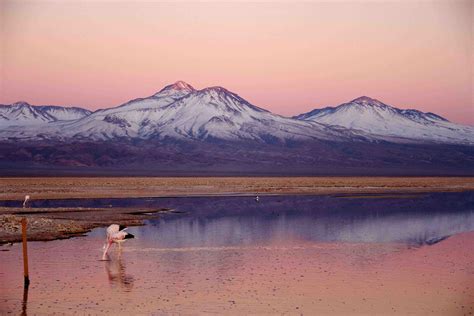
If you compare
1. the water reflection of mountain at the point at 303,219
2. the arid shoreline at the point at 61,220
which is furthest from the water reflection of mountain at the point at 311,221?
the arid shoreline at the point at 61,220

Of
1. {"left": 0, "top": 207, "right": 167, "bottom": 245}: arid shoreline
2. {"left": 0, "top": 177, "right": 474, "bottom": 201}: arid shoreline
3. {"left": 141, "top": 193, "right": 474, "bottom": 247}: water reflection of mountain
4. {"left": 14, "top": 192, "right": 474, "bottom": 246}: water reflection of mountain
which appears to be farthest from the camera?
{"left": 0, "top": 177, "right": 474, "bottom": 201}: arid shoreline

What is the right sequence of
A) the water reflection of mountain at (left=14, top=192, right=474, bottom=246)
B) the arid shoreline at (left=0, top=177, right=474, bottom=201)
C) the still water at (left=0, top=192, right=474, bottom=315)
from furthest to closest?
the arid shoreline at (left=0, top=177, right=474, bottom=201) → the water reflection of mountain at (left=14, top=192, right=474, bottom=246) → the still water at (left=0, top=192, right=474, bottom=315)

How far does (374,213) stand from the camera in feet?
135

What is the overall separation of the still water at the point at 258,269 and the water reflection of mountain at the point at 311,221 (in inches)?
3.5

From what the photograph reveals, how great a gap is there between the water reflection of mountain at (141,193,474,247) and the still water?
90 mm

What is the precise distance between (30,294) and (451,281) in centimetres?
1031

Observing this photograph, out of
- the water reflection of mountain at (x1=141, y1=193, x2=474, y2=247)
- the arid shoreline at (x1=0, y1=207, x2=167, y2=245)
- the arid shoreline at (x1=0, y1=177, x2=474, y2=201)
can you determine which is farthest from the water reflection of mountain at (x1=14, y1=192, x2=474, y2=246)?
the arid shoreline at (x1=0, y1=177, x2=474, y2=201)

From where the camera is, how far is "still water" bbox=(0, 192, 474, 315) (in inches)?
669

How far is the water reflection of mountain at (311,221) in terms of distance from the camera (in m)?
29.4

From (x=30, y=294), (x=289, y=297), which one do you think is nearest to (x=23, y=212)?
(x=30, y=294)

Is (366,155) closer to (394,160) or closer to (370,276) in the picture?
(394,160)

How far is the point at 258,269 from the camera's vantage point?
841 inches

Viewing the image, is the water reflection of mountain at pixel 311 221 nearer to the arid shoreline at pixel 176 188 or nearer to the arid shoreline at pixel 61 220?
the arid shoreline at pixel 61 220

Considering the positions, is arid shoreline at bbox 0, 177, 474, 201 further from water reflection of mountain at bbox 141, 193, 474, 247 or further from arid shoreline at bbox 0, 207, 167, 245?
arid shoreline at bbox 0, 207, 167, 245
